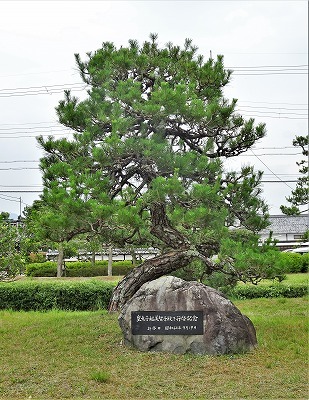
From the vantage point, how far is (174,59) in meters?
7.55

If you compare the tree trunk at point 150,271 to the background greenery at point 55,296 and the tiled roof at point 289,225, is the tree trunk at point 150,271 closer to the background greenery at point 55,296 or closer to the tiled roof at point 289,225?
the background greenery at point 55,296

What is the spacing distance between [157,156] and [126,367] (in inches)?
99.7

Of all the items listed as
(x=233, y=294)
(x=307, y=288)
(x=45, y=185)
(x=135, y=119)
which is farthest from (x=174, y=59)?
(x=307, y=288)

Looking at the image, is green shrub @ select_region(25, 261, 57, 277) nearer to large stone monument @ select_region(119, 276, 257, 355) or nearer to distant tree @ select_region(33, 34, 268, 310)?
distant tree @ select_region(33, 34, 268, 310)

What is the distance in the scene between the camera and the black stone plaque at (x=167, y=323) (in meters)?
6.04

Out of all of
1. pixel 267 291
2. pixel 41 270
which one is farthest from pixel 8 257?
pixel 41 270

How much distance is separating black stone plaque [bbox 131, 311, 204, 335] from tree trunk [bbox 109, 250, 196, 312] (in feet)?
3.72

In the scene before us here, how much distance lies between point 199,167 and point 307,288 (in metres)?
7.26

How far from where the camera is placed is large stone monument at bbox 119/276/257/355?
236 inches

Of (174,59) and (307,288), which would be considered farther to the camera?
(307,288)

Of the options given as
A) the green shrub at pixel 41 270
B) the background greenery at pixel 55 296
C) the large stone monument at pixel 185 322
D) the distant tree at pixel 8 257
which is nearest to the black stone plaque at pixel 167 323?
the large stone monument at pixel 185 322

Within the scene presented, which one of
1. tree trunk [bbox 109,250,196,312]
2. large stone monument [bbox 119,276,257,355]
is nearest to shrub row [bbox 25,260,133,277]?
tree trunk [bbox 109,250,196,312]

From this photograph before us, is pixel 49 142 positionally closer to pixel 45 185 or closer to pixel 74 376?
pixel 45 185

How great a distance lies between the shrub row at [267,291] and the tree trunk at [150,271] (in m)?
4.91
